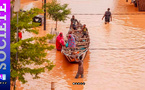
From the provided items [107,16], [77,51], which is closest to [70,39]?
[77,51]

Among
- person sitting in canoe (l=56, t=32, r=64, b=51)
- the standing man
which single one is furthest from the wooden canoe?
the standing man

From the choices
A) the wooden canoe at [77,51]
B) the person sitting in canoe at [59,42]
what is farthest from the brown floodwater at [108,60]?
the wooden canoe at [77,51]

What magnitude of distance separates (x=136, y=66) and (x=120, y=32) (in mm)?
10367

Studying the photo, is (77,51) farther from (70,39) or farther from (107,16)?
(107,16)

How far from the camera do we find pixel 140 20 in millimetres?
40531

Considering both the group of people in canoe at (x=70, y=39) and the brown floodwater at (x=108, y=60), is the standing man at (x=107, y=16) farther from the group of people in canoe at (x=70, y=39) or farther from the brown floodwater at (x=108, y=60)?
the group of people in canoe at (x=70, y=39)

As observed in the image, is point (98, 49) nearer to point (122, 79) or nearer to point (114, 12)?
point (122, 79)

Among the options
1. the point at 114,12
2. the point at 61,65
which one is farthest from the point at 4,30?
the point at 114,12

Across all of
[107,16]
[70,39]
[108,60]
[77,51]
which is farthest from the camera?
[107,16]

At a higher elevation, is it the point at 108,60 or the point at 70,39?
the point at 70,39

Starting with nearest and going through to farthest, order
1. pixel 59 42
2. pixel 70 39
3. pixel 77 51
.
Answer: pixel 77 51
pixel 70 39
pixel 59 42

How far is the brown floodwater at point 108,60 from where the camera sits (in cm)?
2125

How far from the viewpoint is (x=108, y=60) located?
2594 centimetres

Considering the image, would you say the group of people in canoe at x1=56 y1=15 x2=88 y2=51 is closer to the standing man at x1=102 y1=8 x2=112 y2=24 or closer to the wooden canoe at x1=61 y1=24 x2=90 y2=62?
the wooden canoe at x1=61 y1=24 x2=90 y2=62
